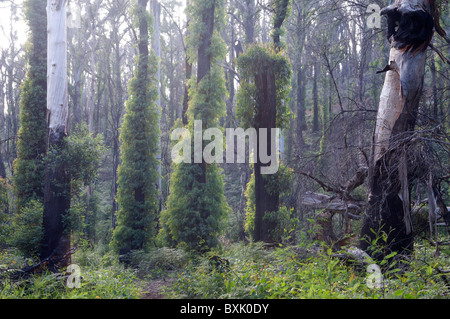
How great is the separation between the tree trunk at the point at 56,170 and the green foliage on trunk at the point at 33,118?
127 inches

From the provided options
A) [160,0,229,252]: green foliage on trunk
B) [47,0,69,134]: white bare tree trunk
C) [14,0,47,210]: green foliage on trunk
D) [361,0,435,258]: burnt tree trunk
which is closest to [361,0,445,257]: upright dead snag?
[361,0,435,258]: burnt tree trunk

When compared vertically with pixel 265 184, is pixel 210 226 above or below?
below

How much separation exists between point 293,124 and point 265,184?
68.8ft

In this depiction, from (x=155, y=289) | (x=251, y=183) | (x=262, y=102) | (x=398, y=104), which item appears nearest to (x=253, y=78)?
(x=262, y=102)

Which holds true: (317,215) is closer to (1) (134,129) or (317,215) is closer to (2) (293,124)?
(1) (134,129)

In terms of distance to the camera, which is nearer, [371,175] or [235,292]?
[235,292]

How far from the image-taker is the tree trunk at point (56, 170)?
27.2ft

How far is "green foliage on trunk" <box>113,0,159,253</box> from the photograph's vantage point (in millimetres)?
11219

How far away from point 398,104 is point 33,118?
10.7m

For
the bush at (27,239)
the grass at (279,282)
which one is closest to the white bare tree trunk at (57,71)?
the bush at (27,239)

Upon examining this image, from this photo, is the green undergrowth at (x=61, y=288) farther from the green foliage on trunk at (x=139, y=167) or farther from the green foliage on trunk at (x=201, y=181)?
the green foliage on trunk at (x=139, y=167)

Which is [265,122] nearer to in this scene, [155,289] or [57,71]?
[155,289]

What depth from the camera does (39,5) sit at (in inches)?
482
